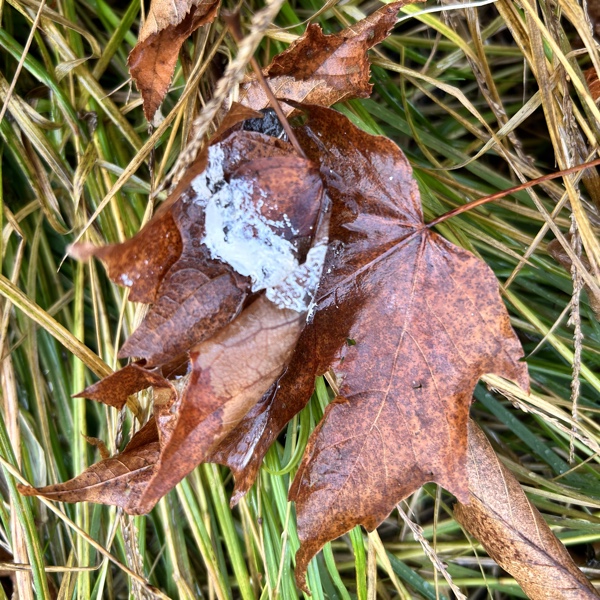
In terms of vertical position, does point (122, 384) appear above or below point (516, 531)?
above

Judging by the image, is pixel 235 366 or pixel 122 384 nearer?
pixel 235 366

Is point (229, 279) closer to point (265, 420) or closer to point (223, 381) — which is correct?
point (223, 381)

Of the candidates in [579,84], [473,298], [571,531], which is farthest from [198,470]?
[579,84]

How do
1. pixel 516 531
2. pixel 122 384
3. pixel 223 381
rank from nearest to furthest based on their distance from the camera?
pixel 223 381
pixel 122 384
pixel 516 531

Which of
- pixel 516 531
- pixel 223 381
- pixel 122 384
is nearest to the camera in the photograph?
pixel 223 381

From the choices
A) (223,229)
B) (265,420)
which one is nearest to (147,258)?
(223,229)

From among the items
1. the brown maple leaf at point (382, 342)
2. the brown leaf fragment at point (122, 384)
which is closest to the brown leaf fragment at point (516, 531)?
the brown maple leaf at point (382, 342)

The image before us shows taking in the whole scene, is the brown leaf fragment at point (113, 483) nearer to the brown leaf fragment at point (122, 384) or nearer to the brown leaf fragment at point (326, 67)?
the brown leaf fragment at point (122, 384)

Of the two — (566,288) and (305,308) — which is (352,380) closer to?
(305,308)
